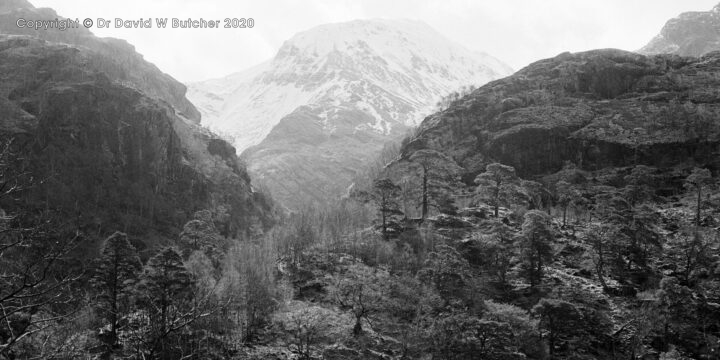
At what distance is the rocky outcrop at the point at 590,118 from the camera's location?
102 meters

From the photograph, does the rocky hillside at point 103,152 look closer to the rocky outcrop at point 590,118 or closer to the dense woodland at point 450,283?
the dense woodland at point 450,283

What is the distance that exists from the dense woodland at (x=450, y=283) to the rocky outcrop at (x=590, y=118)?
1201 centimetres

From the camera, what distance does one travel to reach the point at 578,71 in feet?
449

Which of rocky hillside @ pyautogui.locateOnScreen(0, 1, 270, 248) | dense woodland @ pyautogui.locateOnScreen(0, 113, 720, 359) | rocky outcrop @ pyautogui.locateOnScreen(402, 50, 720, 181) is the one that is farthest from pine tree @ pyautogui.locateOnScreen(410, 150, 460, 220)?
rocky hillside @ pyautogui.locateOnScreen(0, 1, 270, 248)

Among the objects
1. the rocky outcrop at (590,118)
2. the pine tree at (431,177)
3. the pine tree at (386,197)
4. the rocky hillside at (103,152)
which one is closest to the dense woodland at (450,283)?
the pine tree at (431,177)

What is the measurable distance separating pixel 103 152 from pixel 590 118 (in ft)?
389

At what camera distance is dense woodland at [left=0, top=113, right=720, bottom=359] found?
49.2m

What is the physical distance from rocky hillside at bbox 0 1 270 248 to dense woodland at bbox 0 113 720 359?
48964 millimetres

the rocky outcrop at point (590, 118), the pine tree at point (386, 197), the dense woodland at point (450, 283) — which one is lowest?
the dense woodland at point (450, 283)

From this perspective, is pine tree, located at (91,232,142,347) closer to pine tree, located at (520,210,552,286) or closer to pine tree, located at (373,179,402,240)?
pine tree, located at (373,179,402,240)

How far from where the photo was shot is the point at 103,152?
138 metres

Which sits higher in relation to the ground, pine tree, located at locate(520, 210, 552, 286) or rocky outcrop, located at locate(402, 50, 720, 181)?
rocky outcrop, located at locate(402, 50, 720, 181)

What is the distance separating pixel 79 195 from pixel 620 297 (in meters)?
116

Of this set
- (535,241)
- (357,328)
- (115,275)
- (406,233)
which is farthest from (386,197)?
(115,275)
